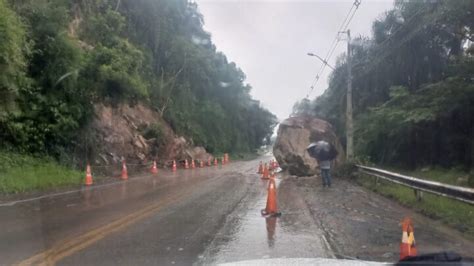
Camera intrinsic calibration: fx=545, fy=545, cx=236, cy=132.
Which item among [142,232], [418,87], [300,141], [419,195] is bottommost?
[142,232]

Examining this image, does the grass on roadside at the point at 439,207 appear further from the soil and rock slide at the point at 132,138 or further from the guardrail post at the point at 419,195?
the soil and rock slide at the point at 132,138

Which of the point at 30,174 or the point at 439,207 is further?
the point at 30,174

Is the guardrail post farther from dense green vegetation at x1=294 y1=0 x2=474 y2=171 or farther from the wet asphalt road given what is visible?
dense green vegetation at x1=294 y1=0 x2=474 y2=171

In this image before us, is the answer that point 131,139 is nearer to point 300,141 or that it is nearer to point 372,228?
point 300,141

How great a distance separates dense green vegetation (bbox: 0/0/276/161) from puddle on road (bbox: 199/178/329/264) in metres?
10.2

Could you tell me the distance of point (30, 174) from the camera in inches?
765

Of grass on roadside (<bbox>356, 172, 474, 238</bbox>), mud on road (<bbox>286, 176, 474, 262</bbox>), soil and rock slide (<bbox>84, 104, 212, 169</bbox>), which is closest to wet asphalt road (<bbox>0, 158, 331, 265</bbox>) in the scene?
mud on road (<bbox>286, 176, 474, 262</bbox>)

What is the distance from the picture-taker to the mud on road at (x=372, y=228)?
8.41 meters

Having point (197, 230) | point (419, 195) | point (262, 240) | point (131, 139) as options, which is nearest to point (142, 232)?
point (197, 230)

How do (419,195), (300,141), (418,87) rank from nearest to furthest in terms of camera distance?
(419,195) → (300,141) → (418,87)

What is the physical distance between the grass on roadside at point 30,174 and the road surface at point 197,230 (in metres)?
2.35

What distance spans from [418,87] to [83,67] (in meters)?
19.3

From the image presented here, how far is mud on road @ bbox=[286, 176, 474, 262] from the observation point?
841cm

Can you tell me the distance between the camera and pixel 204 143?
60.8m
